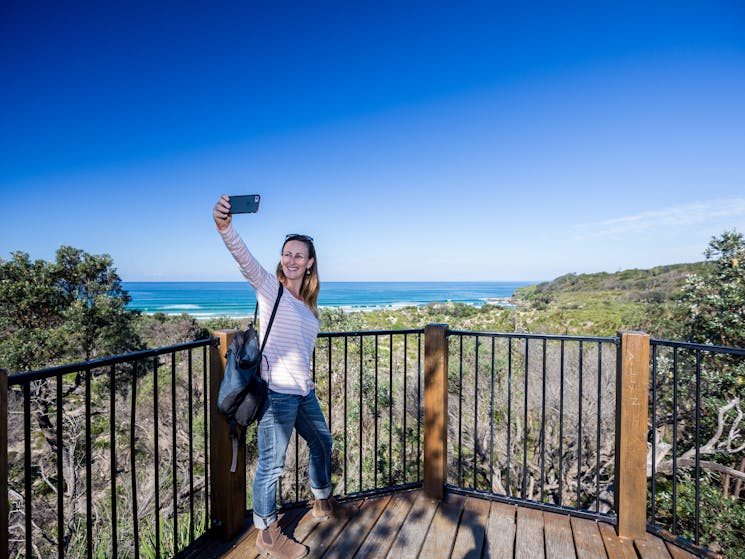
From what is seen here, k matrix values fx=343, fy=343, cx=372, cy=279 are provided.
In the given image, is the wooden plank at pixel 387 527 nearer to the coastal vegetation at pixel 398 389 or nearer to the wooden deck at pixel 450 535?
the wooden deck at pixel 450 535

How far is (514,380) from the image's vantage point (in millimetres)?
9781

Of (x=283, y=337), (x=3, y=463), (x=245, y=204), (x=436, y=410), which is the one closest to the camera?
(x=3, y=463)

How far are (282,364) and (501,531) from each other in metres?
1.65

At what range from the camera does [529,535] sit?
2010mm

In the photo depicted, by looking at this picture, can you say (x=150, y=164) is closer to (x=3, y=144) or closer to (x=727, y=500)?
(x=3, y=144)

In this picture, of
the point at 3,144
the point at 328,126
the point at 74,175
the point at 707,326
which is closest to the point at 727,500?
the point at 707,326

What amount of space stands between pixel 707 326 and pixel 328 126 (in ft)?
38.3

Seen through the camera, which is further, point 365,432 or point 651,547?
point 365,432

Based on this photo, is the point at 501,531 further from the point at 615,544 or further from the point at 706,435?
the point at 706,435

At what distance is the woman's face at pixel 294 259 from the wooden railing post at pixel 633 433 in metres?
1.90

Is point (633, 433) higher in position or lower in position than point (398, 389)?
higher

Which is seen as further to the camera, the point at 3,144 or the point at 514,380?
the point at 3,144

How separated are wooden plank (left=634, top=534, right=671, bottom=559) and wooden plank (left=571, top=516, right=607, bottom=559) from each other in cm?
18

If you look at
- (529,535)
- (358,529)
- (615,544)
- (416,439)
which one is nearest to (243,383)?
(358,529)
